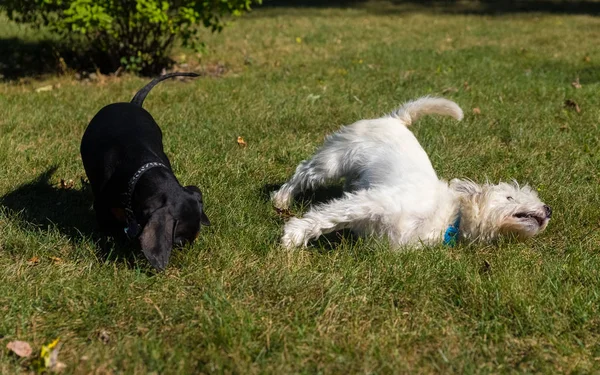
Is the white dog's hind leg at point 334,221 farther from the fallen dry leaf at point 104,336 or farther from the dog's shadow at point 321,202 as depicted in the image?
the fallen dry leaf at point 104,336

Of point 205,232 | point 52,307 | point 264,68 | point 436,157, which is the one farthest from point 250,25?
point 52,307

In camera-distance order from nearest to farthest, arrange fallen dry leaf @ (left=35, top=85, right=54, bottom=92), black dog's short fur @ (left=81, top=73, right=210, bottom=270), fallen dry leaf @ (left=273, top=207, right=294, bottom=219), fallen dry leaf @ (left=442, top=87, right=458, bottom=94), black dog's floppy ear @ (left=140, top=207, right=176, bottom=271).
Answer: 1. black dog's floppy ear @ (left=140, top=207, right=176, bottom=271)
2. black dog's short fur @ (left=81, top=73, right=210, bottom=270)
3. fallen dry leaf @ (left=273, top=207, right=294, bottom=219)
4. fallen dry leaf @ (left=35, top=85, right=54, bottom=92)
5. fallen dry leaf @ (left=442, top=87, right=458, bottom=94)

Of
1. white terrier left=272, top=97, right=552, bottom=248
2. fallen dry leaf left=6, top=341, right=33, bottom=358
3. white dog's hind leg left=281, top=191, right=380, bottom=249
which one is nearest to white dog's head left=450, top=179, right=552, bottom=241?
white terrier left=272, top=97, right=552, bottom=248

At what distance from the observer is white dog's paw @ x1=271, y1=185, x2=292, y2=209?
4.57 metres

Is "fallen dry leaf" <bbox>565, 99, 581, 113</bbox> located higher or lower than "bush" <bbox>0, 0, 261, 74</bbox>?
lower

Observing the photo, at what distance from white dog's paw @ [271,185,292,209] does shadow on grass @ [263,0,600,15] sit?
1417 centimetres

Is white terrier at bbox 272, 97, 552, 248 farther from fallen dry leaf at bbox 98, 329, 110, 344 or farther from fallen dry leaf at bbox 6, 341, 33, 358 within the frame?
fallen dry leaf at bbox 6, 341, 33, 358

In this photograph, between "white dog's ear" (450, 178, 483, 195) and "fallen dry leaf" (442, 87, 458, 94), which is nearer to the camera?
"white dog's ear" (450, 178, 483, 195)

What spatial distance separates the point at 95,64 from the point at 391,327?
6895 mm

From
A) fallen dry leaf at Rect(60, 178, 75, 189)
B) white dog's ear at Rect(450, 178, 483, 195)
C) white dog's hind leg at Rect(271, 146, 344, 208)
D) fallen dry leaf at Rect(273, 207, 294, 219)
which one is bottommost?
fallen dry leaf at Rect(60, 178, 75, 189)

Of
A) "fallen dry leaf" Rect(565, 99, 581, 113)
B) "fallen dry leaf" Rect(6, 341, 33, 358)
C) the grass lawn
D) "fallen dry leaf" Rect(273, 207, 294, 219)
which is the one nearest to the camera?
"fallen dry leaf" Rect(6, 341, 33, 358)

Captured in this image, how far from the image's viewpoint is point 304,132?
626 centimetres

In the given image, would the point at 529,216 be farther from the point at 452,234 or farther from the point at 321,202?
the point at 321,202

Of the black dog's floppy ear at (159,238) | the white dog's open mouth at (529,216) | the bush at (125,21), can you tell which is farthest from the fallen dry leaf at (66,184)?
the white dog's open mouth at (529,216)
